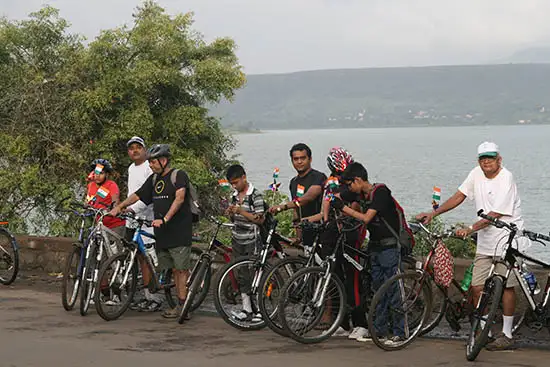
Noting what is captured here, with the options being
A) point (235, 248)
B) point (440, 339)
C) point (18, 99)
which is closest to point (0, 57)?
point (18, 99)

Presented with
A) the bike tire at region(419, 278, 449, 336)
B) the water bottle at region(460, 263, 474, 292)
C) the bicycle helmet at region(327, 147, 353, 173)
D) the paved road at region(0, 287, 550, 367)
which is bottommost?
the paved road at region(0, 287, 550, 367)

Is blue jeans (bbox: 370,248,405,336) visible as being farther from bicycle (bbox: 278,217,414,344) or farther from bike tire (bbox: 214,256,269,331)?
bike tire (bbox: 214,256,269,331)

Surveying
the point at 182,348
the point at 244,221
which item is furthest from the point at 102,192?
the point at 182,348

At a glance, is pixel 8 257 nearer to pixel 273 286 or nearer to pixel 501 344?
pixel 273 286

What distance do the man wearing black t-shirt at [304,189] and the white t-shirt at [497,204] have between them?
157cm

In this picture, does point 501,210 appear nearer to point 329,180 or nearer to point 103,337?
Result: point 329,180

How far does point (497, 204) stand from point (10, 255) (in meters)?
6.85

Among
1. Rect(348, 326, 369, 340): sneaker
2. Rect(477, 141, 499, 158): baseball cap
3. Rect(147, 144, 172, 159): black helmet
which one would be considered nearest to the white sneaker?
Rect(348, 326, 369, 340): sneaker

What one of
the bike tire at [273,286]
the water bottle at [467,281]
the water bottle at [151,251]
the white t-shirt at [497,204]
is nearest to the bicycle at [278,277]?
the bike tire at [273,286]

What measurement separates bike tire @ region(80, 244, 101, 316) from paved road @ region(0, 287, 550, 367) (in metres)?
0.14

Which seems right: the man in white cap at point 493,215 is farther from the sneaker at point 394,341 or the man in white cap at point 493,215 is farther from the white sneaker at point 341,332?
the white sneaker at point 341,332

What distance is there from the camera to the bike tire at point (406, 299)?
26.8 ft

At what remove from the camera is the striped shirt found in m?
9.32

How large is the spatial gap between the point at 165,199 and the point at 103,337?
5.37ft
